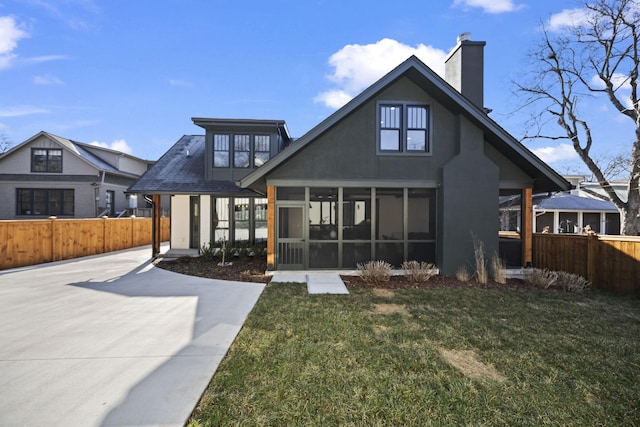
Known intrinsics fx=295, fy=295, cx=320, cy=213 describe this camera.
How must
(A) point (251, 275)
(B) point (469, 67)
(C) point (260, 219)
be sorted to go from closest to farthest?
(A) point (251, 275) → (B) point (469, 67) → (C) point (260, 219)

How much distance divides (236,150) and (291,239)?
583cm

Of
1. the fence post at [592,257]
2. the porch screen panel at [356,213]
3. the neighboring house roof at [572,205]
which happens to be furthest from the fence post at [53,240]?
the neighboring house roof at [572,205]

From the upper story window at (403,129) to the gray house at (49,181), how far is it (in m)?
19.4

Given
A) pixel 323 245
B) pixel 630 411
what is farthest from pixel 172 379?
pixel 323 245

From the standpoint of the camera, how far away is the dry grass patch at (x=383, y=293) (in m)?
7.07

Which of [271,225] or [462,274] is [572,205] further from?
[271,225]

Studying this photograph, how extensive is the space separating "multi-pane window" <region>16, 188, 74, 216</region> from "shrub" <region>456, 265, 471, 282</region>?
2322 cm

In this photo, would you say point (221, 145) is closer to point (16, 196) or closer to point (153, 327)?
point (153, 327)

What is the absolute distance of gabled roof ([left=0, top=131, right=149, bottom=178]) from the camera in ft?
63.2

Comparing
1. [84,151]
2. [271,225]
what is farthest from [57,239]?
[84,151]

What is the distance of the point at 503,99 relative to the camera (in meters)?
17.2

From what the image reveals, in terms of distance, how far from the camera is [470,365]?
150 inches

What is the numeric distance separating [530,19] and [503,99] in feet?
12.8

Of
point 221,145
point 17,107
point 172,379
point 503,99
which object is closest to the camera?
→ point 172,379
